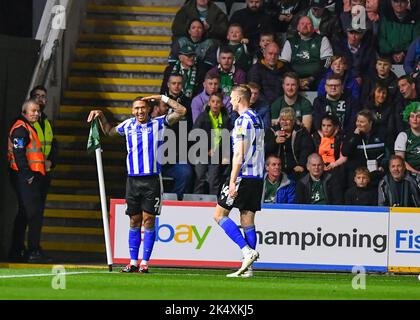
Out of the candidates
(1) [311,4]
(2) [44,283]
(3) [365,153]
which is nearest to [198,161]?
→ (3) [365,153]

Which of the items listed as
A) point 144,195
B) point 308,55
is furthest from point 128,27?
point 144,195

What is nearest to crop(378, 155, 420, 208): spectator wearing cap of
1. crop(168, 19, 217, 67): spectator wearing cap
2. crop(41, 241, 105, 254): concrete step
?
crop(168, 19, 217, 67): spectator wearing cap

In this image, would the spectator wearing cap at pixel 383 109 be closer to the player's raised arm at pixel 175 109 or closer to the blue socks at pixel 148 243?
the player's raised arm at pixel 175 109

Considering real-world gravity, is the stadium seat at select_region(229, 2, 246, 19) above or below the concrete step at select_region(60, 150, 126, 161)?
above

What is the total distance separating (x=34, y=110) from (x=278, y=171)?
361 cm

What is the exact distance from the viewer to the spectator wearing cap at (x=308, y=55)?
20.3 metres

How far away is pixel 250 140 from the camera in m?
15.2

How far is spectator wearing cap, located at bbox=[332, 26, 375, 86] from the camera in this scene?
20266mm

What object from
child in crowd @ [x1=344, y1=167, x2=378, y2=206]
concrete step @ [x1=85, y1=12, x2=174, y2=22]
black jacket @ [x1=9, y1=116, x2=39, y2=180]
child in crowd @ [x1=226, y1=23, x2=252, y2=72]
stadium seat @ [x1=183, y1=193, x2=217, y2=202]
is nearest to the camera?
stadium seat @ [x1=183, y1=193, x2=217, y2=202]

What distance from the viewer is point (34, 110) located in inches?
753

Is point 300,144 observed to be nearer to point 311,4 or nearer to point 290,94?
point 290,94

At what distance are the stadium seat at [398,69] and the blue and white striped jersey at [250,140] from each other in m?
5.89
